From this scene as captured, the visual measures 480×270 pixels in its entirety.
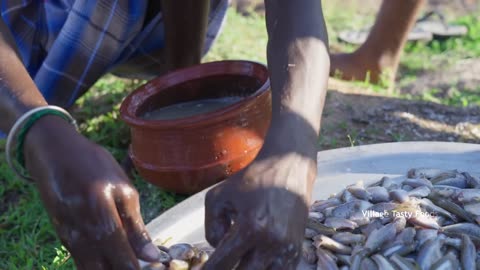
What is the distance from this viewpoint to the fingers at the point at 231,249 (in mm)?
1123

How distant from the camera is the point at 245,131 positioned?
86.1 inches

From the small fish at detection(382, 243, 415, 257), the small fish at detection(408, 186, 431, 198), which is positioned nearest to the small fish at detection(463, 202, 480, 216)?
the small fish at detection(408, 186, 431, 198)

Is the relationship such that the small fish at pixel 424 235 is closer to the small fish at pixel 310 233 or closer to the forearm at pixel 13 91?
the small fish at pixel 310 233

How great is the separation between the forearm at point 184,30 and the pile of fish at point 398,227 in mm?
922

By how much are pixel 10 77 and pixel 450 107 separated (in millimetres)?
2161

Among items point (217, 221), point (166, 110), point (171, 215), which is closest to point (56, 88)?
point (166, 110)

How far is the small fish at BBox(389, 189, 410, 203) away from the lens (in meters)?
1.67

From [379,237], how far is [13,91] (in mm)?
852

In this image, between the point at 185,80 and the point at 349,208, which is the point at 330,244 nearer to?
the point at 349,208

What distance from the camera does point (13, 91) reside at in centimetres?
133

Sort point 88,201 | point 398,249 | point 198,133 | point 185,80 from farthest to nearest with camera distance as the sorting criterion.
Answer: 1. point 185,80
2. point 198,133
3. point 398,249
4. point 88,201

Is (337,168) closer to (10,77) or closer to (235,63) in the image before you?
(235,63)

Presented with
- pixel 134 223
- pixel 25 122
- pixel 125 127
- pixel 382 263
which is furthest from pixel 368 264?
pixel 125 127

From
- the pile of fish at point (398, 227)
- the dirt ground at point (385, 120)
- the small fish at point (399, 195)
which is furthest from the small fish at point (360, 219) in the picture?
the dirt ground at point (385, 120)
